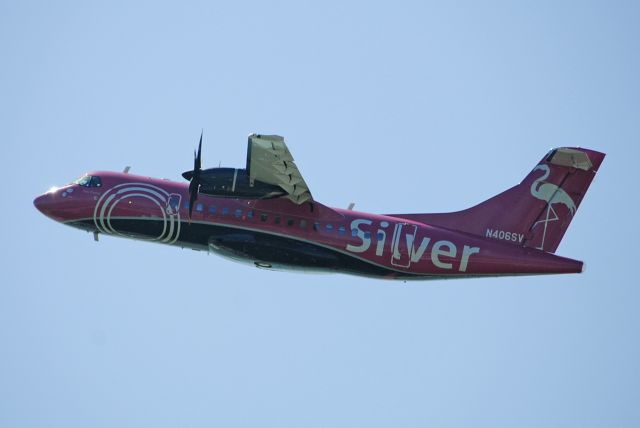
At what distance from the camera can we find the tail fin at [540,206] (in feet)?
123

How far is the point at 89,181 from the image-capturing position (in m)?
39.2

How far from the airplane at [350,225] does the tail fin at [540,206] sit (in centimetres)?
3

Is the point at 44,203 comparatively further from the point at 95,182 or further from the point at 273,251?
the point at 273,251

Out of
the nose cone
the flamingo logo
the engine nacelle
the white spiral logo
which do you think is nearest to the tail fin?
the flamingo logo

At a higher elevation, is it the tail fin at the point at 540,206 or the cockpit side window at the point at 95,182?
the tail fin at the point at 540,206

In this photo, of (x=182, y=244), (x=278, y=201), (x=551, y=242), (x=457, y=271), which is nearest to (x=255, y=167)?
(x=278, y=201)

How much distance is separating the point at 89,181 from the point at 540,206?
607 inches

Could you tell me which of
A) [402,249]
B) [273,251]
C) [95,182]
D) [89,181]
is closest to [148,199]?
[95,182]

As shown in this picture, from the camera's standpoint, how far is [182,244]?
38375mm

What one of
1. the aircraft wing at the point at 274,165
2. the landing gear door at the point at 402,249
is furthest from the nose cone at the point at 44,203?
the landing gear door at the point at 402,249

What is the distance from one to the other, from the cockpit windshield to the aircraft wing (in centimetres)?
629

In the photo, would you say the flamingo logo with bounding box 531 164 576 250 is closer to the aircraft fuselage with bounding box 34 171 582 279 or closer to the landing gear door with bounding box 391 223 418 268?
the aircraft fuselage with bounding box 34 171 582 279

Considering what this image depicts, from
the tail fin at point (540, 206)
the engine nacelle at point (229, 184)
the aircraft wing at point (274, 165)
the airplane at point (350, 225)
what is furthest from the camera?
the tail fin at point (540, 206)

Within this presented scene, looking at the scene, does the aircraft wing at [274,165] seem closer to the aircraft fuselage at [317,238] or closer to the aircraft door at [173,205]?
the aircraft fuselage at [317,238]
